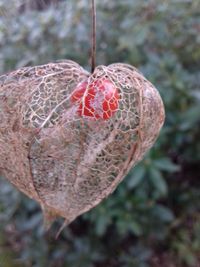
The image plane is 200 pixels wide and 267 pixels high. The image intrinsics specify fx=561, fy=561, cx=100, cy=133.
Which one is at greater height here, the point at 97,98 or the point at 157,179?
the point at 97,98

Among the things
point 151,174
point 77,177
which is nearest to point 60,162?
point 77,177

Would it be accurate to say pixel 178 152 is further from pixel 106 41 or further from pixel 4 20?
pixel 4 20

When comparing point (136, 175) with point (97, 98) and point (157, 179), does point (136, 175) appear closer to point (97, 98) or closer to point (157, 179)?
point (157, 179)

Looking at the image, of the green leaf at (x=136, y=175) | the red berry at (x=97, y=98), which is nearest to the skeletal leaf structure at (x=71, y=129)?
the red berry at (x=97, y=98)

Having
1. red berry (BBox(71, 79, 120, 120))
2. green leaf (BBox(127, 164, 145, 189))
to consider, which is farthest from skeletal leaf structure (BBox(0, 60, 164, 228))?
green leaf (BBox(127, 164, 145, 189))

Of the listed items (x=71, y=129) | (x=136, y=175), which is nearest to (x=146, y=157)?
(x=136, y=175)

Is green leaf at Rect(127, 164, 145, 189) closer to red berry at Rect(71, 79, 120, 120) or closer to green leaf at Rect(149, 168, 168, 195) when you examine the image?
green leaf at Rect(149, 168, 168, 195)
